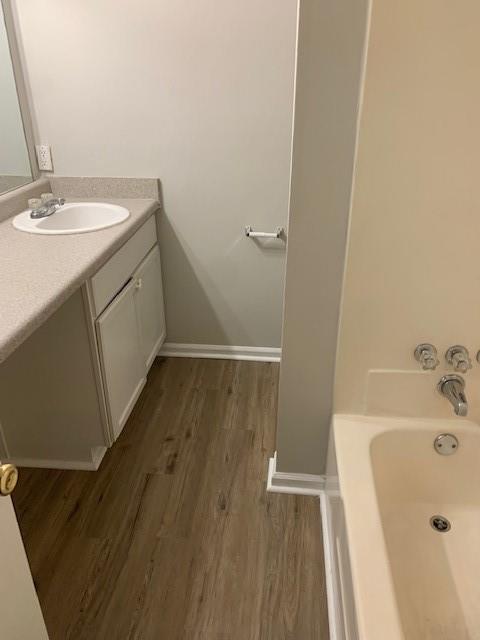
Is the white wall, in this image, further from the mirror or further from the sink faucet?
the sink faucet

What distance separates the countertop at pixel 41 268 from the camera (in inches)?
51.0

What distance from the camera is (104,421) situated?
192cm

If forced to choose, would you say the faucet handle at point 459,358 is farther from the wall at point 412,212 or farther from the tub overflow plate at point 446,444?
the tub overflow plate at point 446,444

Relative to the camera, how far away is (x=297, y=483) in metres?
1.90

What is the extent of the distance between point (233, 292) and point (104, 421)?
3.35 feet

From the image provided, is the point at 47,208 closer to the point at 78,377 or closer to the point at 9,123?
the point at 9,123

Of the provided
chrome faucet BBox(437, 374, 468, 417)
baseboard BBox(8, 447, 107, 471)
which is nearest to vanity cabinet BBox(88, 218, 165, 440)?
baseboard BBox(8, 447, 107, 471)

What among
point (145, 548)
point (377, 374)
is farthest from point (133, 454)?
point (377, 374)

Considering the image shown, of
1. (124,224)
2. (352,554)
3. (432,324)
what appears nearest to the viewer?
(352,554)

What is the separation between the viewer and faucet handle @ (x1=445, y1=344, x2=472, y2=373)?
153 cm

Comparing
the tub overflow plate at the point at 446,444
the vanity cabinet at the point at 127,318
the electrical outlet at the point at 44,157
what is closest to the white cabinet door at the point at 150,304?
the vanity cabinet at the point at 127,318

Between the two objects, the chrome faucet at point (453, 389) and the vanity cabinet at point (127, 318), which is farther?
the vanity cabinet at point (127, 318)

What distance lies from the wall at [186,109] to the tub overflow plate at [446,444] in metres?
1.22

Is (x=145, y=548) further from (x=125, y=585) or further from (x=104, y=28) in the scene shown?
(x=104, y=28)
